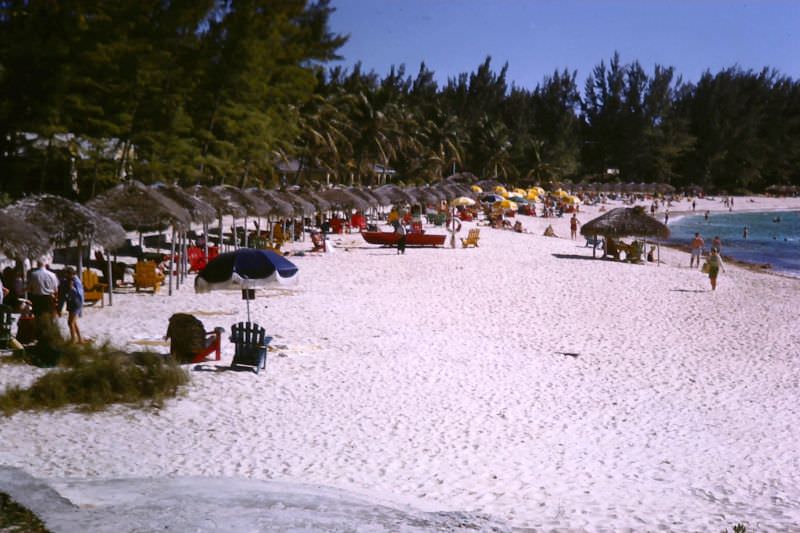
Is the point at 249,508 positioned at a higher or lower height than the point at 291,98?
lower

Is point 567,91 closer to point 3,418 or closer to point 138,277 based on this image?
point 138,277

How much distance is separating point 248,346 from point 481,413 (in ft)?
10.7

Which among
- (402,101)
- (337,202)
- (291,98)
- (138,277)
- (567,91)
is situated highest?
(567,91)

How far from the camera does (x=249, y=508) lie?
554cm

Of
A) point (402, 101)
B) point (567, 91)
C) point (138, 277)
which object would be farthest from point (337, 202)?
point (567, 91)

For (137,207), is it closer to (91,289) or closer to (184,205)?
(184,205)

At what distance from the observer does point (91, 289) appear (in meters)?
13.9

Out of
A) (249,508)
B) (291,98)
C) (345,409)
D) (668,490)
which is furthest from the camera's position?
(291,98)

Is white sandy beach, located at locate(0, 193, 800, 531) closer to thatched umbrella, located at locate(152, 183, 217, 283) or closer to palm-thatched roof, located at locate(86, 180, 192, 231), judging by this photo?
palm-thatched roof, located at locate(86, 180, 192, 231)

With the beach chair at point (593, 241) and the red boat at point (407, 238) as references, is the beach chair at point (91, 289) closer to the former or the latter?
the red boat at point (407, 238)

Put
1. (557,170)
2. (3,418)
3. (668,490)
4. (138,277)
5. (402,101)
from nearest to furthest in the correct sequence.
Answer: (668,490) < (3,418) < (138,277) < (402,101) < (557,170)

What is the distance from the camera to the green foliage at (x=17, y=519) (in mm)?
4734

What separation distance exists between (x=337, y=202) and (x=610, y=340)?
60.4 ft

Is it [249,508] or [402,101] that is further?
[402,101]
